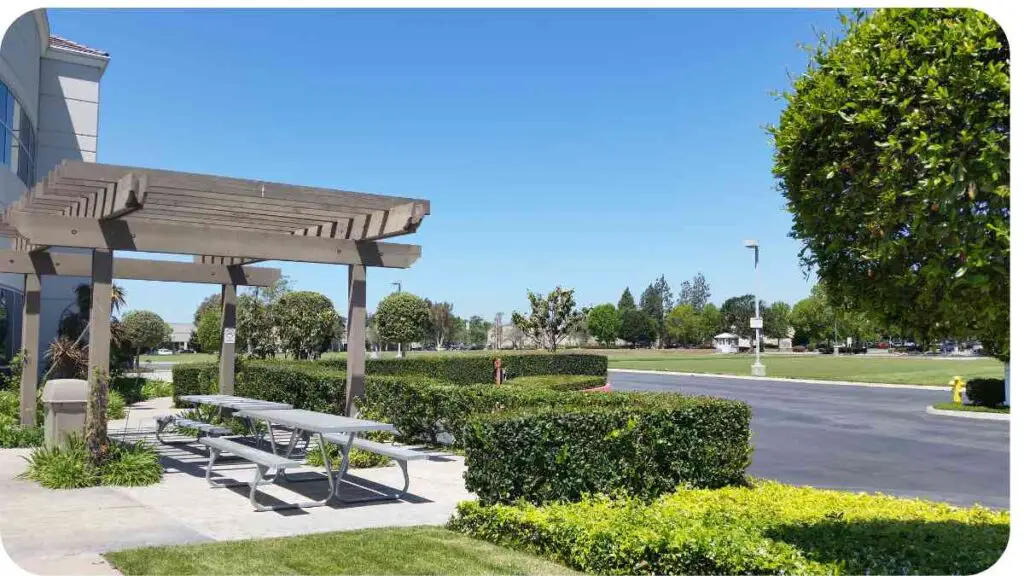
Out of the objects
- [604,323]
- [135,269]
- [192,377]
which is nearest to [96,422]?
[135,269]

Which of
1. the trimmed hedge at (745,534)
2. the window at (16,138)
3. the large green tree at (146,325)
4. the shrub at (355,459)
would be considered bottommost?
the shrub at (355,459)

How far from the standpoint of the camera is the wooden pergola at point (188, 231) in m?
9.52

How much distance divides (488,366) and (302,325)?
750 centimetres

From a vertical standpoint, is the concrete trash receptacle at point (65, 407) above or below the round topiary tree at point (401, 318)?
below

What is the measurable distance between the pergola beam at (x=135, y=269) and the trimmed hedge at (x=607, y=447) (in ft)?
26.7

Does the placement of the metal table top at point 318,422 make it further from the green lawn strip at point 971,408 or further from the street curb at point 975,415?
the green lawn strip at point 971,408

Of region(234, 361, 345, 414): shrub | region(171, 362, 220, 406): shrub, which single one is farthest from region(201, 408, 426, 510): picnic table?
region(171, 362, 220, 406): shrub

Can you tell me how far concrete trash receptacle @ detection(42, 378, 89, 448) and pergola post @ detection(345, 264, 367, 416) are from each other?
3.78 metres

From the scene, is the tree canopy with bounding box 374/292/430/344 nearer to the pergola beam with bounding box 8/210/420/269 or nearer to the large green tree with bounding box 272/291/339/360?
the large green tree with bounding box 272/291/339/360

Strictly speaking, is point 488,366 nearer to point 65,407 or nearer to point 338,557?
point 65,407

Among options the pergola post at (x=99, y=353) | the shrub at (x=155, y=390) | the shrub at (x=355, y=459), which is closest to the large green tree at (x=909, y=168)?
the shrub at (x=355, y=459)

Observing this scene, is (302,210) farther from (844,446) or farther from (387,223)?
(844,446)

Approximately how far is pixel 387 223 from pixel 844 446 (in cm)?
968

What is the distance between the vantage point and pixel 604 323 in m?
125
